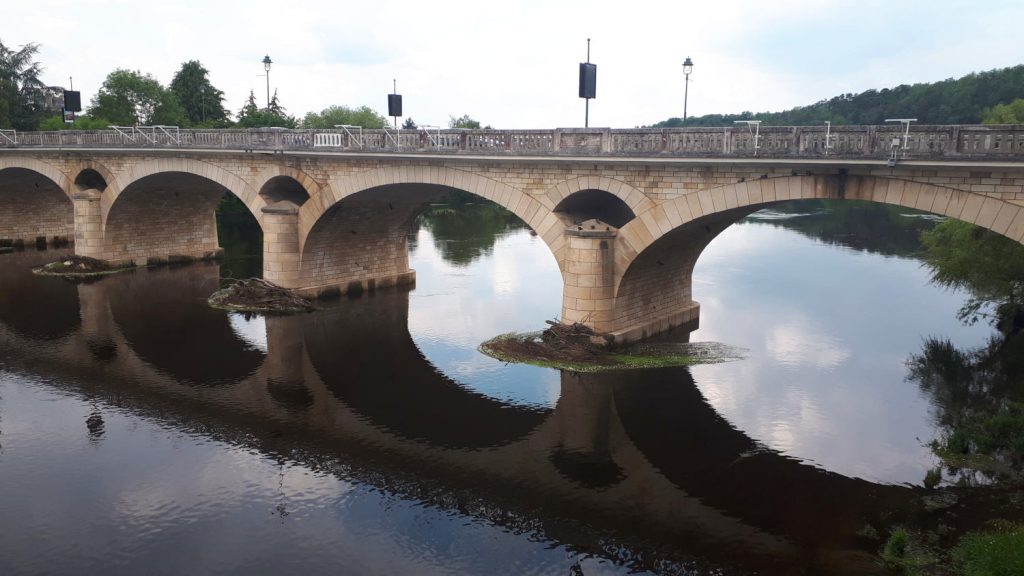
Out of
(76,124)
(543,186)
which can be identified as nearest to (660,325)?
(543,186)

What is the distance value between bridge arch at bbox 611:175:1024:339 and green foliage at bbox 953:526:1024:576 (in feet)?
21.4

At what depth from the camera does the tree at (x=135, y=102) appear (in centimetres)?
6406

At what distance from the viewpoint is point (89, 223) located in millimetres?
34625

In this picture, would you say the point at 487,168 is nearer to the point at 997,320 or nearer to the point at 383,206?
the point at 383,206

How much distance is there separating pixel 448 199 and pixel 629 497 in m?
60.2

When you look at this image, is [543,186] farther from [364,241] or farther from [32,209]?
[32,209]

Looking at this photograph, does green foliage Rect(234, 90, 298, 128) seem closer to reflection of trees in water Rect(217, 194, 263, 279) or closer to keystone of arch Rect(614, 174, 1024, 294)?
reflection of trees in water Rect(217, 194, 263, 279)

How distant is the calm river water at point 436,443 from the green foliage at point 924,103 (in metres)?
52.5

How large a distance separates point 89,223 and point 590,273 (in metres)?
26.1

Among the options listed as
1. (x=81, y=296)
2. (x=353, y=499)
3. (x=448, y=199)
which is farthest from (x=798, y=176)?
(x=448, y=199)

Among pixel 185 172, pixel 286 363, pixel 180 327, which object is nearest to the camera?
pixel 286 363

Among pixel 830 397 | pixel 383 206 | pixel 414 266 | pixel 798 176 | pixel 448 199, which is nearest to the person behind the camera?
pixel 798 176

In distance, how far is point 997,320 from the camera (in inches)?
1039

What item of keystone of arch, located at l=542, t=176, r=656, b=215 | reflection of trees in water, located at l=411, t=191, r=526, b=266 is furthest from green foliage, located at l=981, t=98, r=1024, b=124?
reflection of trees in water, located at l=411, t=191, r=526, b=266
